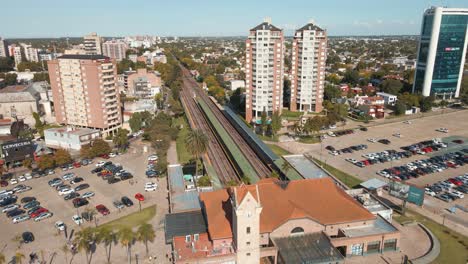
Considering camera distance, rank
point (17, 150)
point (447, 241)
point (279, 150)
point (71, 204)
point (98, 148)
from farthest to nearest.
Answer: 1. point (279, 150)
2. point (98, 148)
3. point (17, 150)
4. point (71, 204)
5. point (447, 241)

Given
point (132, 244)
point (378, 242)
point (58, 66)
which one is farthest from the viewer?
point (58, 66)

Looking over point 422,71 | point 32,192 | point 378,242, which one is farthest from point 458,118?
point 32,192

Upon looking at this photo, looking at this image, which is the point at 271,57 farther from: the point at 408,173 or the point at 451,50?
the point at 451,50

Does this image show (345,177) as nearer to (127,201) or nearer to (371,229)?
(371,229)

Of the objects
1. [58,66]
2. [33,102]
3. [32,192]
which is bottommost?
[32,192]

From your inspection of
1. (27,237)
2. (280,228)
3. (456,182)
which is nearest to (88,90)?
(27,237)

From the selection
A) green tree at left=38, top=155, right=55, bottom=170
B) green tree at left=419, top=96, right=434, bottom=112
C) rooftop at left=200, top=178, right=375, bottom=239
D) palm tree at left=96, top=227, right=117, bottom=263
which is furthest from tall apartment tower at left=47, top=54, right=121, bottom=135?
green tree at left=419, top=96, right=434, bottom=112
